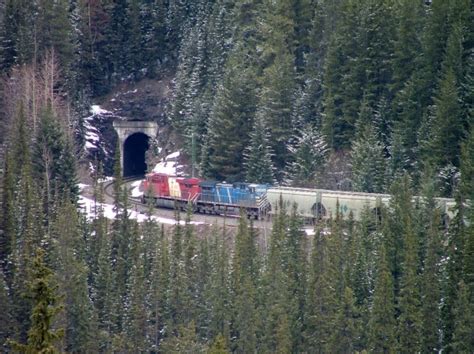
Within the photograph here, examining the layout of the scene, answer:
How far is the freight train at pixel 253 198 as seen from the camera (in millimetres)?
57438

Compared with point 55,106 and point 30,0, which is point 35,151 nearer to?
point 55,106

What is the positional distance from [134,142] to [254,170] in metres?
25.3

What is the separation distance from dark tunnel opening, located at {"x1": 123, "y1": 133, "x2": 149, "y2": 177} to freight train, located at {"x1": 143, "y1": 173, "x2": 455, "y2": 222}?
17009 millimetres

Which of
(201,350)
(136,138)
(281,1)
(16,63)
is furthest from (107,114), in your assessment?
(201,350)

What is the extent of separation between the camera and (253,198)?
6316 cm

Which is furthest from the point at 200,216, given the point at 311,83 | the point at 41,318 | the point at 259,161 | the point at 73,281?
the point at 41,318

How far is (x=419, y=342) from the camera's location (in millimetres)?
42812

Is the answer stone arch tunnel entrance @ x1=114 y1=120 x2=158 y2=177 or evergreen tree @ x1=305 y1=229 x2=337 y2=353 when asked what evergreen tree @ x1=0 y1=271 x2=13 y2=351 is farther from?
stone arch tunnel entrance @ x1=114 y1=120 x2=158 y2=177

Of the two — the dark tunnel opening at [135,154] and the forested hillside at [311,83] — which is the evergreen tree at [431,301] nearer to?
the forested hillside at [311,83]

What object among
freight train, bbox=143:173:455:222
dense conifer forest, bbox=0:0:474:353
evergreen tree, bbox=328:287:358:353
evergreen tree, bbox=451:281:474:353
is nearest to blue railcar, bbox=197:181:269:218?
freight train, bbox=143:173:455:222

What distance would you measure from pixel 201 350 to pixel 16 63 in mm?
47272

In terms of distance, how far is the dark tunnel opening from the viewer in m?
87.6

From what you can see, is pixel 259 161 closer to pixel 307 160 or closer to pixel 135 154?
pixel 307 160

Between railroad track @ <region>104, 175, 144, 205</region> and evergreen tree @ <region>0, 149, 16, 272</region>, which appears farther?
railroad track @ <region>104, 175, 144, 205</region>
